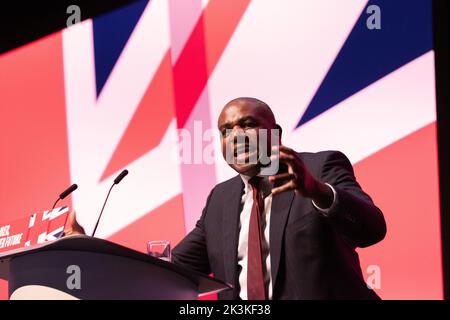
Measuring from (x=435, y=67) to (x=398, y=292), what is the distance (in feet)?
3.46

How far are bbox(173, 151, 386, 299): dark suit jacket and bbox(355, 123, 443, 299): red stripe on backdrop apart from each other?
33.0 inches

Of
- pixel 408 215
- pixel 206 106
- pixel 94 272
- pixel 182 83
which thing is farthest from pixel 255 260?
pixel 182 83

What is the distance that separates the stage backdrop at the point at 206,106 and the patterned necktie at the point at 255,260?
3.46 ft

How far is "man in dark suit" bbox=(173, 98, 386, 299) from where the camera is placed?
1.89 metres

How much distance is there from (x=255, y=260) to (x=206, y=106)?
1.56m

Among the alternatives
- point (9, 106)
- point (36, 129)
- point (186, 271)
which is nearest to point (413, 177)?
point (186, 271)

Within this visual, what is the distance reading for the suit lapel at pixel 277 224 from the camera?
1.99m

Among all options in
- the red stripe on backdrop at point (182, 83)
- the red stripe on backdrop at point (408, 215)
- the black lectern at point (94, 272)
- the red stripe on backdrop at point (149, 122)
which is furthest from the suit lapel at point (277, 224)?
the red stripe on backdrop at point (149, 122)

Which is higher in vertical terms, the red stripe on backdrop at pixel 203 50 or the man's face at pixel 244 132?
the red stripe on backdrop at pixel 203 50

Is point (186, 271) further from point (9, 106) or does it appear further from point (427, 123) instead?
point (9, 106)

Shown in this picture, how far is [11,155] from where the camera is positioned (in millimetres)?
4156

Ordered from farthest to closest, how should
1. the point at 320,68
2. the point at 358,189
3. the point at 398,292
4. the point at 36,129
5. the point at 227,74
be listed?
the point at 36,129, the point at 227,74, the point at 320,68, the point at 398,292, the point at 358,189

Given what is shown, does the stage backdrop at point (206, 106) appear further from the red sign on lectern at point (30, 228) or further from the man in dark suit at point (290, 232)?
the man in dark suit at point (290, 232)

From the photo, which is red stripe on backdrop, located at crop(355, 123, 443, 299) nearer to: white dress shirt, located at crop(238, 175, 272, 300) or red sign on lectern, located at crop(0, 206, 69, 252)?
white dress shirt, located at crop(238, 175, 272, 300)
